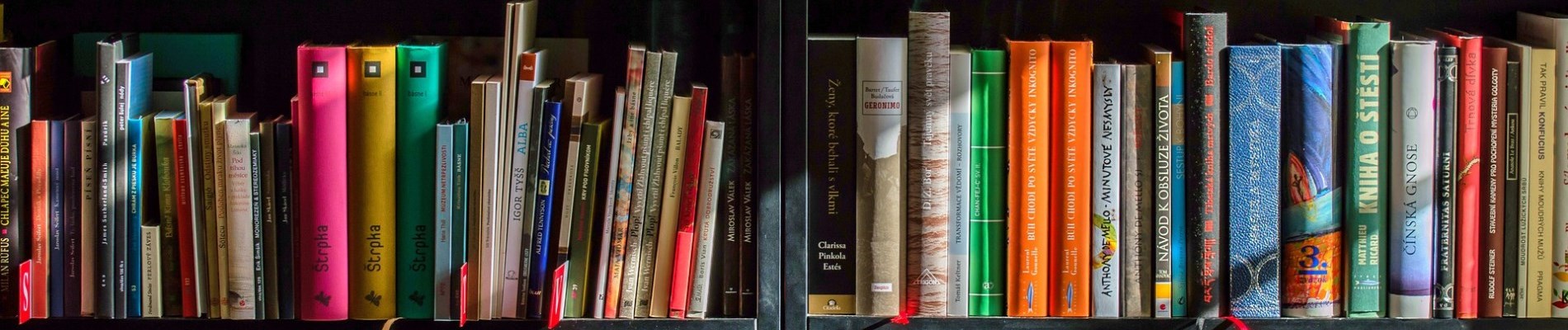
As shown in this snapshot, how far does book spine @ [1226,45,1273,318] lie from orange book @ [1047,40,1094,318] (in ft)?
0.43

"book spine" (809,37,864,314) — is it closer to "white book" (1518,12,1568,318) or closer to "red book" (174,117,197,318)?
"red book" (174,117,197,318)

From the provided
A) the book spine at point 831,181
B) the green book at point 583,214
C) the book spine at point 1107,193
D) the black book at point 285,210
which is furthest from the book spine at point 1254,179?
the black book at point 285,210

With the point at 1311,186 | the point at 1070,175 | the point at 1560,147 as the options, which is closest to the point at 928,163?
the point at 1070,175

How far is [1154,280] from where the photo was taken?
50.5 inches

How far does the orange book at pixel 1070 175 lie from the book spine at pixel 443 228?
0.55m

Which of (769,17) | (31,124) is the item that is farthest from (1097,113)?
(31,124)

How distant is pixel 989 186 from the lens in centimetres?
127

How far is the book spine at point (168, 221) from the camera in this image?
1251mm

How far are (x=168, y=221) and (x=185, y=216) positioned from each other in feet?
0.07

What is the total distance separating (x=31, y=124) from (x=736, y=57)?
638 millimetres

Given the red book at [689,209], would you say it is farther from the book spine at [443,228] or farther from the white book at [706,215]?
the book spine at [443,228]

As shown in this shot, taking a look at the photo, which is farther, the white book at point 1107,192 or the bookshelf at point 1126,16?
the bookshelf at point 1126,16

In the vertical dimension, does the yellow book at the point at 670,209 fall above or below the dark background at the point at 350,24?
below

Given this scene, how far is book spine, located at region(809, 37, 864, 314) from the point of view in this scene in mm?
1227
